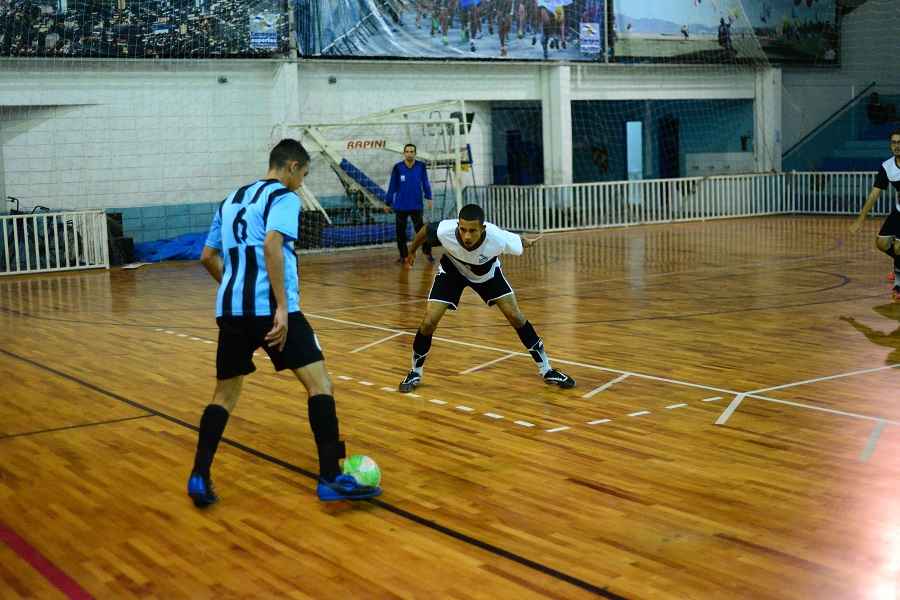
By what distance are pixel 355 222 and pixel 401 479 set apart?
1572 cm

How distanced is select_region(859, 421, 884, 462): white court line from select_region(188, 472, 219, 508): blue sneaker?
131 inches

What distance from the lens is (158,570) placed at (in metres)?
4.39

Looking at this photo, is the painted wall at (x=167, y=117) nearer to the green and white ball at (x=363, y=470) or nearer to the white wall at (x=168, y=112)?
the white wall at (x=168, y=112)

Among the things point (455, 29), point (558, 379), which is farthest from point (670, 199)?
point (558, 379)

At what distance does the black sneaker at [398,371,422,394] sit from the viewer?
7801mm

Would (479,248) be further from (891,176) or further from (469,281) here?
(891,176)

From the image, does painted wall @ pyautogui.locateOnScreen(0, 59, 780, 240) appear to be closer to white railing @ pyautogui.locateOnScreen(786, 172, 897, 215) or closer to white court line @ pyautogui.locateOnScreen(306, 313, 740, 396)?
white railing @ pyautogui.locateOnScreen(786, 172, 897, 215)

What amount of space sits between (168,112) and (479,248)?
548 inches

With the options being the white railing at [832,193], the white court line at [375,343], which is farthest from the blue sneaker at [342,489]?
the white railing at [832,193]

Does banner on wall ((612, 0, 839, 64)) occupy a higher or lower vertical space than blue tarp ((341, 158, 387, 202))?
higher

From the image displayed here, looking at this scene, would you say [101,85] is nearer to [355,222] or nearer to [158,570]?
[355,222]

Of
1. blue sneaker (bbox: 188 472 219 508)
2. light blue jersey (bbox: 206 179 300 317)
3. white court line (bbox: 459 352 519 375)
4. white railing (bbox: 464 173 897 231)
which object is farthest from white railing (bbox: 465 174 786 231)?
blue sneaker (bbox: 188 472 219 508)

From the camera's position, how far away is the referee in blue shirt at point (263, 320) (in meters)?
5.09

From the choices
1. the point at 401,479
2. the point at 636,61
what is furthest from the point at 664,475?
the point at 636,61
